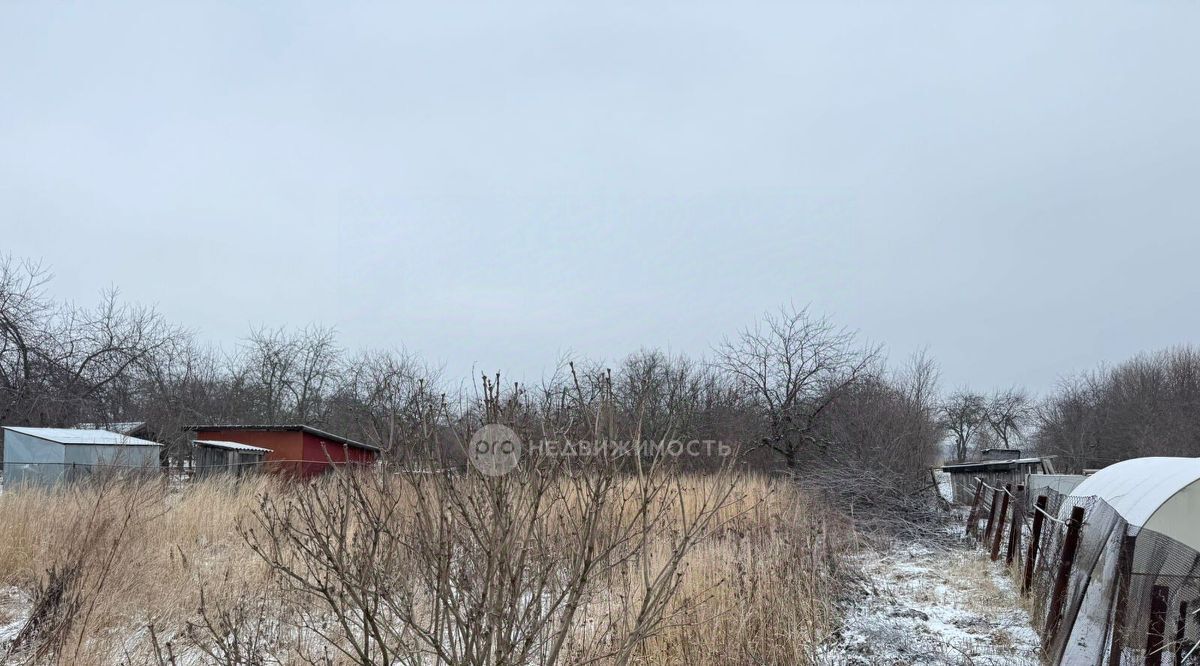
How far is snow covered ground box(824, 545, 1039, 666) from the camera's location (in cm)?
585

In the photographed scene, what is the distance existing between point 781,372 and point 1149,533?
20644 millimetres

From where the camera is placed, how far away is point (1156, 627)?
434cm

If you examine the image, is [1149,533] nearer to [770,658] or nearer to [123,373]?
[770,658]

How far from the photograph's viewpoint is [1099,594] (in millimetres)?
5000

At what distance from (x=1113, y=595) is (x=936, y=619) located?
267cm

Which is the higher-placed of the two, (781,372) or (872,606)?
(781,372)

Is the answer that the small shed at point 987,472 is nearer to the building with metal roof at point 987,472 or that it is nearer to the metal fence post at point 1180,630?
the building with metal roof at point 987,472

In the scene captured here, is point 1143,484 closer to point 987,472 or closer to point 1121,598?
point 1121,598

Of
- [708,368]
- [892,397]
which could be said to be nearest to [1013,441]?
[708,368]

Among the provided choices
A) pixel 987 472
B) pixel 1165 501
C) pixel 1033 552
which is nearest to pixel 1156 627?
pixel 1165 501

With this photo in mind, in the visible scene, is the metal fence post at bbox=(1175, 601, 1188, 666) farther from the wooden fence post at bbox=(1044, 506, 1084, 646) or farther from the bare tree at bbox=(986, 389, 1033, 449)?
the bare tree at bbox=(986, 389, 1033, 449)

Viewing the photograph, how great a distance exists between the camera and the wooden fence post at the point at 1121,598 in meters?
4.47

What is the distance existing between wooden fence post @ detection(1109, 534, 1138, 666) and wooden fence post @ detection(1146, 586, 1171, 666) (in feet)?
0.53

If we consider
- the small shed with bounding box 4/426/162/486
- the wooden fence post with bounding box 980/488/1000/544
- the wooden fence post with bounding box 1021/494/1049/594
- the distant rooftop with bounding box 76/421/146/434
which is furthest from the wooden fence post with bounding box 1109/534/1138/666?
the distant rooftop with bounding box 76/421/146/434
